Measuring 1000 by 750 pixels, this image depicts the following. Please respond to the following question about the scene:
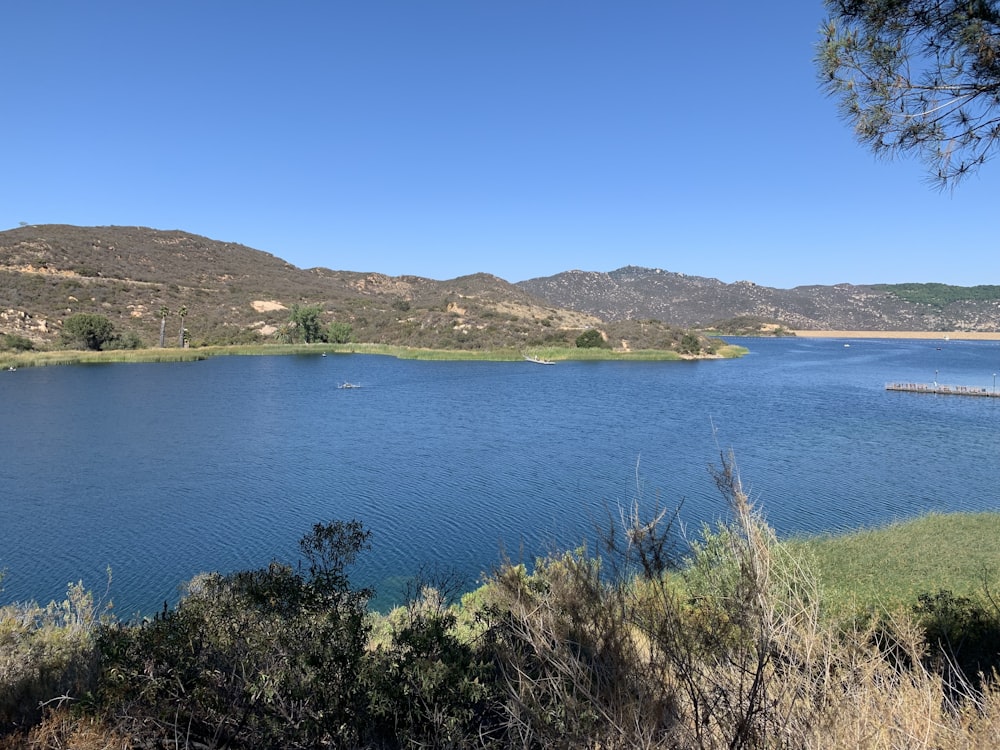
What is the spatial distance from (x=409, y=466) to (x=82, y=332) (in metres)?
51.3

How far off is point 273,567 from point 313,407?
3168cm

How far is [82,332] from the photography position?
2336 inches

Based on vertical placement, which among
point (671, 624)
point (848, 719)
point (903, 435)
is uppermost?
point (671, 624)

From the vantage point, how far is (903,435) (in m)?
30.2

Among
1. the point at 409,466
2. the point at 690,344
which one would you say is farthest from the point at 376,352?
the point at 409,466

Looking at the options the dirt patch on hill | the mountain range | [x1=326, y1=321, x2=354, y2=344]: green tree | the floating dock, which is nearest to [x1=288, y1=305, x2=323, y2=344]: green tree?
[x1=326, y1=321, x2=354, y2=344]: green tree

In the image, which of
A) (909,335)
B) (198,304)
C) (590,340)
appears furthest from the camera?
(909,335)

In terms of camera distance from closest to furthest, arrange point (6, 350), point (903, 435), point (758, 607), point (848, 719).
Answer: point (848, 719), point (758, 607), point (903, 435), point (6, 350)

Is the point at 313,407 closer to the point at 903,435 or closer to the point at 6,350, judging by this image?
the point at 903,435

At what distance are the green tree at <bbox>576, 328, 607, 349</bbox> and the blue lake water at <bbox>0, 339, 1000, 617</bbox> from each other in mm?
32000

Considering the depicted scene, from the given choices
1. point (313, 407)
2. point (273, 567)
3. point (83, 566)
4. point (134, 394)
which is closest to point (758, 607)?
point (273, 567)

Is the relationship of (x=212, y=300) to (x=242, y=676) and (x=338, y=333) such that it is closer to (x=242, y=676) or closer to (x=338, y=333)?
(x=338, y=333)

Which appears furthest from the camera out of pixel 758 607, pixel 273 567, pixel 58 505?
pixel 58 505

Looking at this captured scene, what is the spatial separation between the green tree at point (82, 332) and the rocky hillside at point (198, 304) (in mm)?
3041
